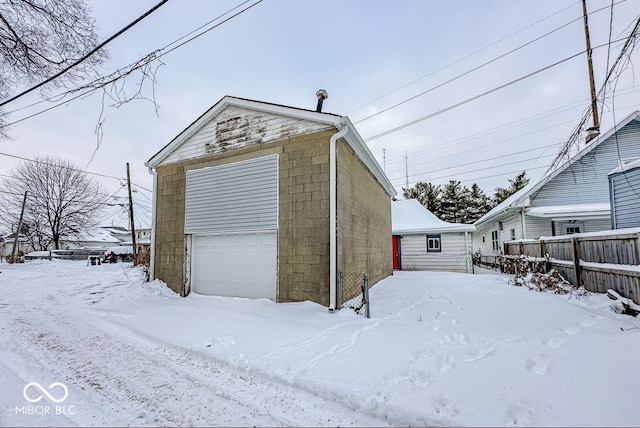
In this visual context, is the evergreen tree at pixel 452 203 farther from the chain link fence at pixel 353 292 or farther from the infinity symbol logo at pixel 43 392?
the infinity symbol logo at pixel 43 392

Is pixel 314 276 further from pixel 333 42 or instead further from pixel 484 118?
pixel 484 118

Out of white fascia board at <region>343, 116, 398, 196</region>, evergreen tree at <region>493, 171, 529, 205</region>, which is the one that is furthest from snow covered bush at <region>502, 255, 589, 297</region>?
evergreen tree at <region>493, 171, 529, 205</region>

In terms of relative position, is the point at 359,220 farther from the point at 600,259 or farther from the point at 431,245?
the point at 431,245

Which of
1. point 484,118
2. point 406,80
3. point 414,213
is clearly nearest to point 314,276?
point 406,80

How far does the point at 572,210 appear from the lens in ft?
35.3

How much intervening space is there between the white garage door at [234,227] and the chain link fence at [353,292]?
1624 mm

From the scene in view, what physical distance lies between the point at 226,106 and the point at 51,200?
93.3 ft

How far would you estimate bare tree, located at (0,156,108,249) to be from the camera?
2441 centimetres

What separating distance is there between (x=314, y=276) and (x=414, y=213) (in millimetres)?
13185

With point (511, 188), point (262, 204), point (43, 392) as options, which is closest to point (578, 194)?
point (262, 204)

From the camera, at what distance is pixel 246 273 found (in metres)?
6.91

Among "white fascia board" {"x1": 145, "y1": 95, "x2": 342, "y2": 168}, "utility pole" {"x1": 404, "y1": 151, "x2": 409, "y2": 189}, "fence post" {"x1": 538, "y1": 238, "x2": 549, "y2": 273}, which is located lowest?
"fence post" {"x1": 538, "y1": 238, "x2": 549, "y2": 273}

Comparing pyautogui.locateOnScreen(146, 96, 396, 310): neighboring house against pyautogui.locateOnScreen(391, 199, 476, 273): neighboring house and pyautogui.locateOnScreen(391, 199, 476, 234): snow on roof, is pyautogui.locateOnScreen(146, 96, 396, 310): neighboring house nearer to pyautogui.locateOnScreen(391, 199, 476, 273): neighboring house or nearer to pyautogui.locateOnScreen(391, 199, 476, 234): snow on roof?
pyautogui.locateOnScreen(391, 199, 476, 234): snow on roof

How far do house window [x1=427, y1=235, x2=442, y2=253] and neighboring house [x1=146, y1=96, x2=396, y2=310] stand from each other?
25.8 ft
